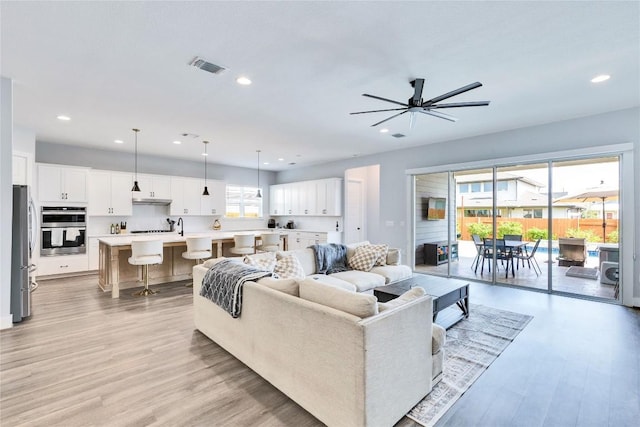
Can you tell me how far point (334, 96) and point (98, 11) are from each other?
2.43 metres

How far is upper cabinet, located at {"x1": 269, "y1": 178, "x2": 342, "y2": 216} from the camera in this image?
8.16 meters

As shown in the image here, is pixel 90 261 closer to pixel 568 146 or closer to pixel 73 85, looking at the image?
pixel 73 85

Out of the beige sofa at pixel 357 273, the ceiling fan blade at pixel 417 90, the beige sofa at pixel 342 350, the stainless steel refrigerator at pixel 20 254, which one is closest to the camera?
the beige sofa at pixel 342 350

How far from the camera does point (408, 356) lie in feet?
6.40

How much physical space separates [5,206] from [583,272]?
27.0ft

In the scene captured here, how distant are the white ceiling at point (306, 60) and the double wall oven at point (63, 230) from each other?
1756mm

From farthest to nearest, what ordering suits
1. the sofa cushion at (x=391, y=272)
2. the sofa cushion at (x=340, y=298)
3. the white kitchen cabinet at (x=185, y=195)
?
1. the white kitchen cabinet at (x=185, y=195)
2. the sofa cushion at (x=391, y=272)
3. the sofa cushion at (x=340, y=298)

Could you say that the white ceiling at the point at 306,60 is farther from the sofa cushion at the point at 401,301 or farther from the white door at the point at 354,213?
the white door at the point at 354,213

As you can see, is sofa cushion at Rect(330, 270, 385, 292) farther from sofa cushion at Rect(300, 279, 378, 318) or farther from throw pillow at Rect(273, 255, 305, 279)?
sofa cushion at Rect(300, 279, 378, 318)

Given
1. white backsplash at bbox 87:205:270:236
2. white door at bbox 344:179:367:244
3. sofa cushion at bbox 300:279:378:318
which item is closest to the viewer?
sofa cushion at bbox 300:279:378:318

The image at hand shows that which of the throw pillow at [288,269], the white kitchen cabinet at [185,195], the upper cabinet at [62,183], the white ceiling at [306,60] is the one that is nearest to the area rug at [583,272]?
the white ceiling at [306,60]

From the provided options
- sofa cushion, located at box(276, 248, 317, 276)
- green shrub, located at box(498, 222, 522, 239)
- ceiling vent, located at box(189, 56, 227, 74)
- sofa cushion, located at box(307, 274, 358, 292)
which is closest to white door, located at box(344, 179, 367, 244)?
green shrub, located at box(498, 222, 522, 239)

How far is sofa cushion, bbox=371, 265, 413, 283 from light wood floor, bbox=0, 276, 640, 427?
1680 millimetres

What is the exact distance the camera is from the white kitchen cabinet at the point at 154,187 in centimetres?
713
